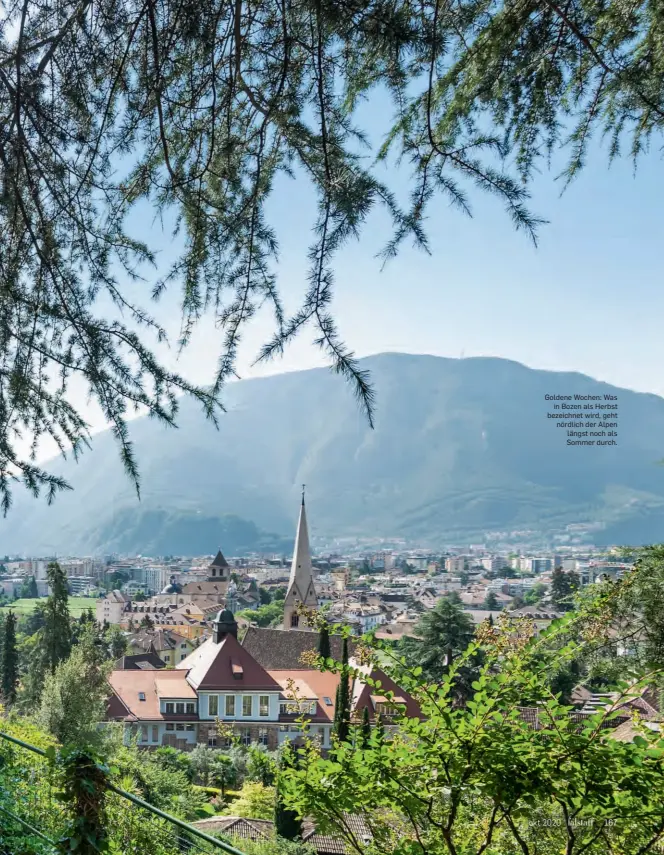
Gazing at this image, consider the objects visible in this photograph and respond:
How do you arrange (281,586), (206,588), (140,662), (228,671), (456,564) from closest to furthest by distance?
(228,671) → (140,662) → (206,588) → (281,586) → (456,564)

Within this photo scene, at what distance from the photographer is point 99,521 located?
132625 mm

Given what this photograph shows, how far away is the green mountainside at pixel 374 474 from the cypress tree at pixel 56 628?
94.7 metres

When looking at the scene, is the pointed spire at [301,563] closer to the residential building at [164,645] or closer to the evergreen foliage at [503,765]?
the residential building at [164,645]

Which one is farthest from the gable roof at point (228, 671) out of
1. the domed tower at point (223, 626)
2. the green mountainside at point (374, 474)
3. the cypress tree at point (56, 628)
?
the green mountainside at point (374, 474)

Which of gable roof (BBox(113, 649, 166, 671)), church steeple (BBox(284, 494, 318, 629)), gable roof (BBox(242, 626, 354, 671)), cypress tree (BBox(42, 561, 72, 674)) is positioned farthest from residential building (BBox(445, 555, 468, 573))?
cypress tree (BBox(42, 561, 72, 674))

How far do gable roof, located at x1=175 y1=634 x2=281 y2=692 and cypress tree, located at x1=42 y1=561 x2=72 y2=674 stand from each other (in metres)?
7.97

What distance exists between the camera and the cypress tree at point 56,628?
741 inches

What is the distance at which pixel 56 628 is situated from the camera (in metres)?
19.4

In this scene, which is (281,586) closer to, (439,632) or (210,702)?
(210,702)

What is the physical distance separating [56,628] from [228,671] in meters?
9.20

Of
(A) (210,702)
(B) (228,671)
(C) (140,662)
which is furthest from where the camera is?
(C) (140,662)

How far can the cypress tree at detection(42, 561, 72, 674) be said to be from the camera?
1881 centimetres

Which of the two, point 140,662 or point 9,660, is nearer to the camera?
point 9,660

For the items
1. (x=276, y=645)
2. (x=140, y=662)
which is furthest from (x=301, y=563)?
(x=140, y=662)
